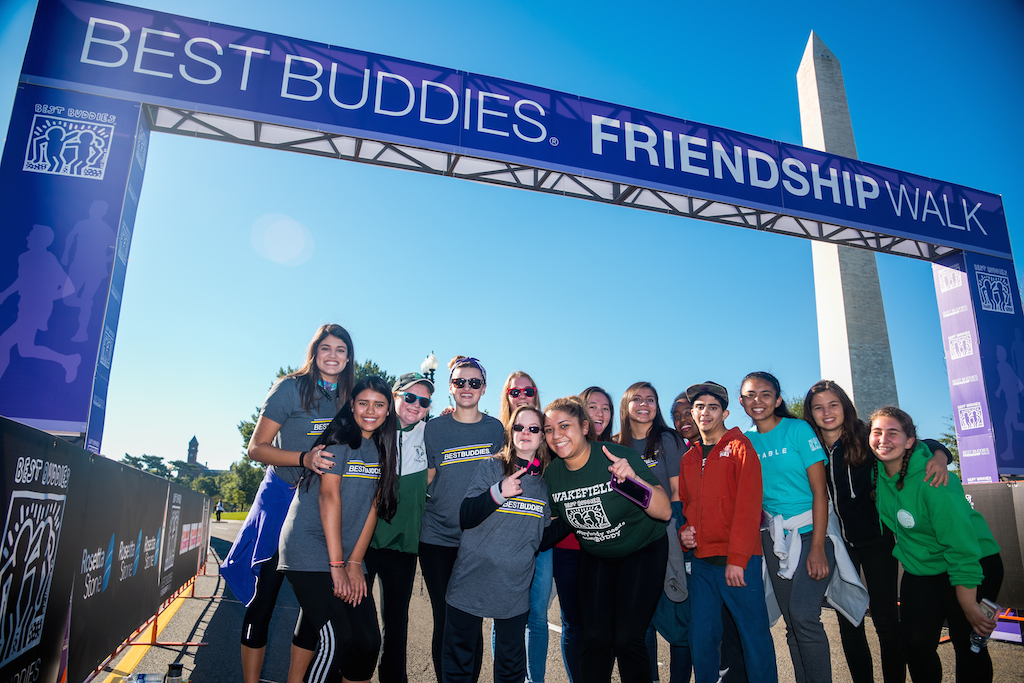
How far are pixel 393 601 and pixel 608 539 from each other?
1310 mm

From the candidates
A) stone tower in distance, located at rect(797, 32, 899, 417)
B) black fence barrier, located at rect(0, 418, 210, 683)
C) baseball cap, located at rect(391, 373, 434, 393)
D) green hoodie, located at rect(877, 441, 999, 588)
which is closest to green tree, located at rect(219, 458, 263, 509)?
stone tower in distance, located at rect(797, 32, 899, 417)

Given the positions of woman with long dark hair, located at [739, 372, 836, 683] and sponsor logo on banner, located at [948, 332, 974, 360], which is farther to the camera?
sponsor logo on banner, located at [948, 332, 974, 360]

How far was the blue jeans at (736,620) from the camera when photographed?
335 centimetres

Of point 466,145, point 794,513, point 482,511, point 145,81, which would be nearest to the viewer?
A: point 482,511

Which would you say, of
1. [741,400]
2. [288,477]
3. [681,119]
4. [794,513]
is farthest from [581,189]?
[288,477]

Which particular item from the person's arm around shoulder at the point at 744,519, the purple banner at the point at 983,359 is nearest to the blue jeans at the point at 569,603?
the person's arm around shoulder at the point at 744,519

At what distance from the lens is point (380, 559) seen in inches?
131

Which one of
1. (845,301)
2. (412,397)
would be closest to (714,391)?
(412,397)

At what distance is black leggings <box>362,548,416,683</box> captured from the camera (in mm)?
3092

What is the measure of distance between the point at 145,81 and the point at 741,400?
23.9ft

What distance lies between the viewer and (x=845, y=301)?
70.0 ft

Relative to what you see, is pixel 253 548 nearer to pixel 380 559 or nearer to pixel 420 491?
pixel 380 559

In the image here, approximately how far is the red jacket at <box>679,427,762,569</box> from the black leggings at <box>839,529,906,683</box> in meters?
0.88

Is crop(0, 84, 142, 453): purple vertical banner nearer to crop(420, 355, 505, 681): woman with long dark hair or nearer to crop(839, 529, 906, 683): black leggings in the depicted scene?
crop(420, 355, 505, 681): woman with long dark hair
